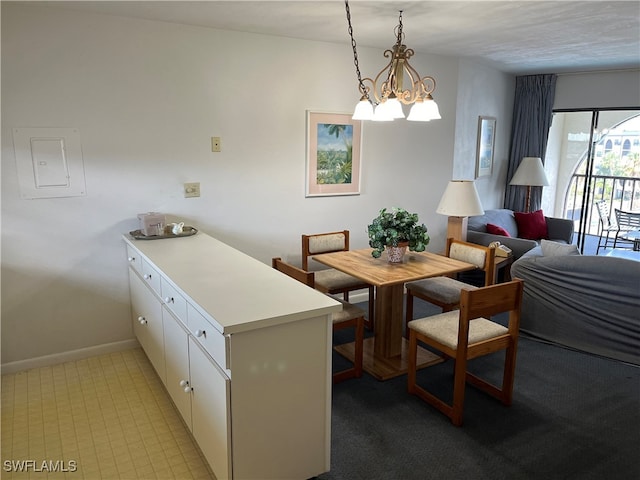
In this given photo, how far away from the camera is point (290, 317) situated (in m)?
1.85

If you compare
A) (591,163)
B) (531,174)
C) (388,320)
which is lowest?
(388,320)

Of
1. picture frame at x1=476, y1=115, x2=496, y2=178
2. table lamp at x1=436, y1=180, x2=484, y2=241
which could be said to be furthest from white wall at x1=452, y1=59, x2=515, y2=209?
table lamp at x1=436, y1=180, x2=484, y2=241

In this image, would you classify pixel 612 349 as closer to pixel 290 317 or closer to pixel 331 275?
pixel 331 275

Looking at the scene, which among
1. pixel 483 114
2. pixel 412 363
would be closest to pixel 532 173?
pixel 483 114

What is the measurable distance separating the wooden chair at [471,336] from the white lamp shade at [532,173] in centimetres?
358

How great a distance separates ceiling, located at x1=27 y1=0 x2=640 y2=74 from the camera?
2791mm

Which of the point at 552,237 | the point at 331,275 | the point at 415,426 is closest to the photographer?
the point at 415,426

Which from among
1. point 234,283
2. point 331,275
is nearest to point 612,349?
point 331,275

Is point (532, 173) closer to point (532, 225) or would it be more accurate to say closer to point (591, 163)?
point (532, 225)

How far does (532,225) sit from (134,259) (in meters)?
4.71

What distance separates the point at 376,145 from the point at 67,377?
3128 mm

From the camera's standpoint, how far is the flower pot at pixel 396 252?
10.4 feet

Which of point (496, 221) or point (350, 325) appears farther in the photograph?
point (496, 221)

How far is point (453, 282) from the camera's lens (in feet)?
11.6
